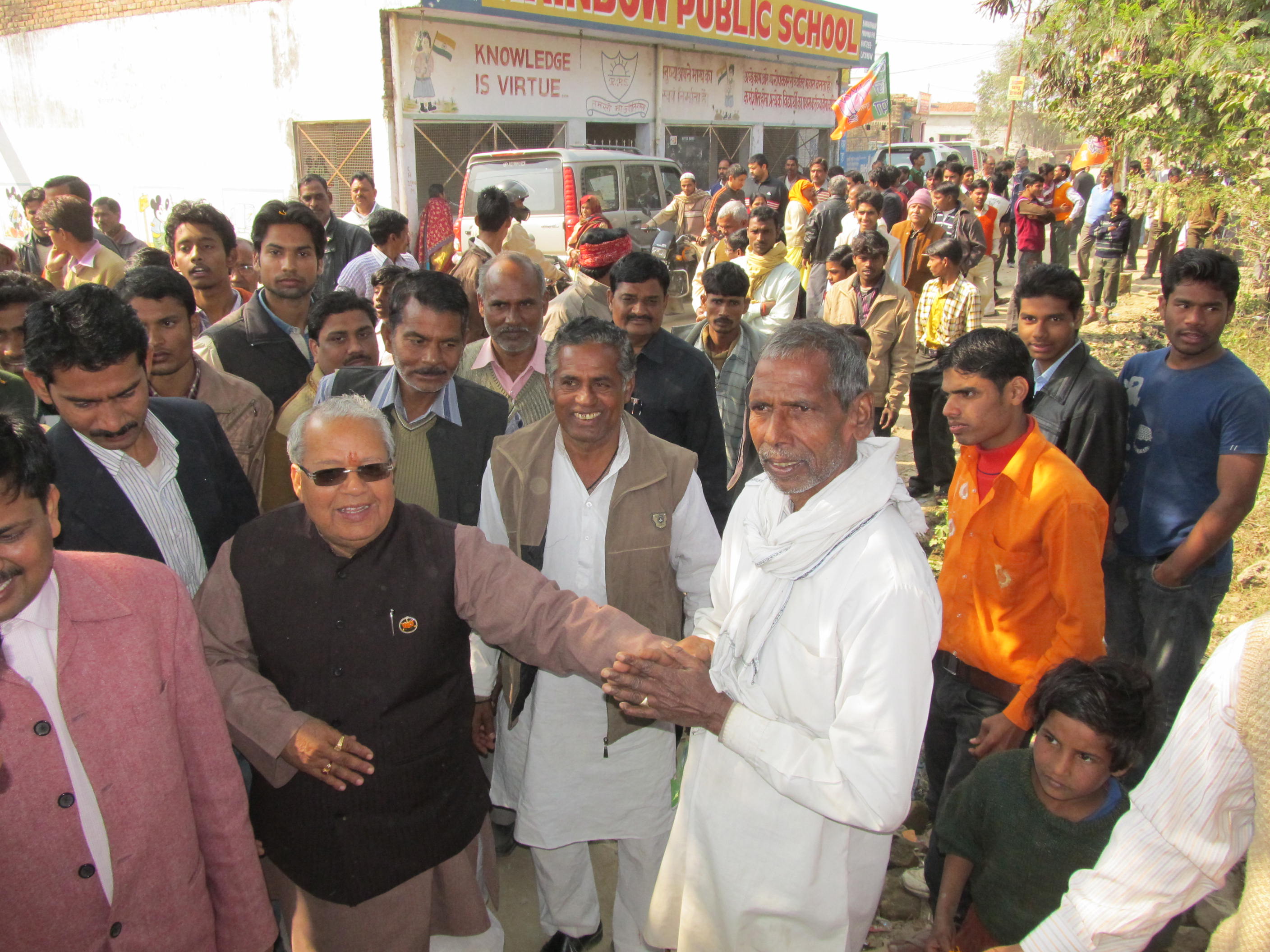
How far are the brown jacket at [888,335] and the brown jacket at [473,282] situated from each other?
2257mm

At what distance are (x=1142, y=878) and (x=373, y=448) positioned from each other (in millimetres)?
1724

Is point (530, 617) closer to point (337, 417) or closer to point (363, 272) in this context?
point (337, 417)

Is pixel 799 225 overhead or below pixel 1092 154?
below

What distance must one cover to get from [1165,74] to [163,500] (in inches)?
471

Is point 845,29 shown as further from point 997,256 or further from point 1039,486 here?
point 1039,486

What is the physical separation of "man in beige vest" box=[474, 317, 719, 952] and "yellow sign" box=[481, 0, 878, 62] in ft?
41.3

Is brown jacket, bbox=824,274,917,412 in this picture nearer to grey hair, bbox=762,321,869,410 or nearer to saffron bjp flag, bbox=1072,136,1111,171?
grey hair, bbox=762,321,869,410

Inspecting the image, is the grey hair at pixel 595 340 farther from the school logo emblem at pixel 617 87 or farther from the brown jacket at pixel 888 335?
the school logo emblem at pixel 617 87

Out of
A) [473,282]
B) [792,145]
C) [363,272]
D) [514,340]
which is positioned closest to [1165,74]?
[473,282]

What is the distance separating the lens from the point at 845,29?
22938mm

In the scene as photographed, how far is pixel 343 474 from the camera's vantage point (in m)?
1.95

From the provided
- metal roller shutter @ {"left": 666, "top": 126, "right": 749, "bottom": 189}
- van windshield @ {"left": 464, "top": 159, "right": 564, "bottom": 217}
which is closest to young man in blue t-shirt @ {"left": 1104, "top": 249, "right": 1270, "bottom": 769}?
van windshield @ {"left": 464, "top": 159, "right": 564, "bottom": 217}

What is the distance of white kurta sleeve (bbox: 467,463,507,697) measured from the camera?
2576 millimetres

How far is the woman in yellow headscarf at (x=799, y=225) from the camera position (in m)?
8.72
